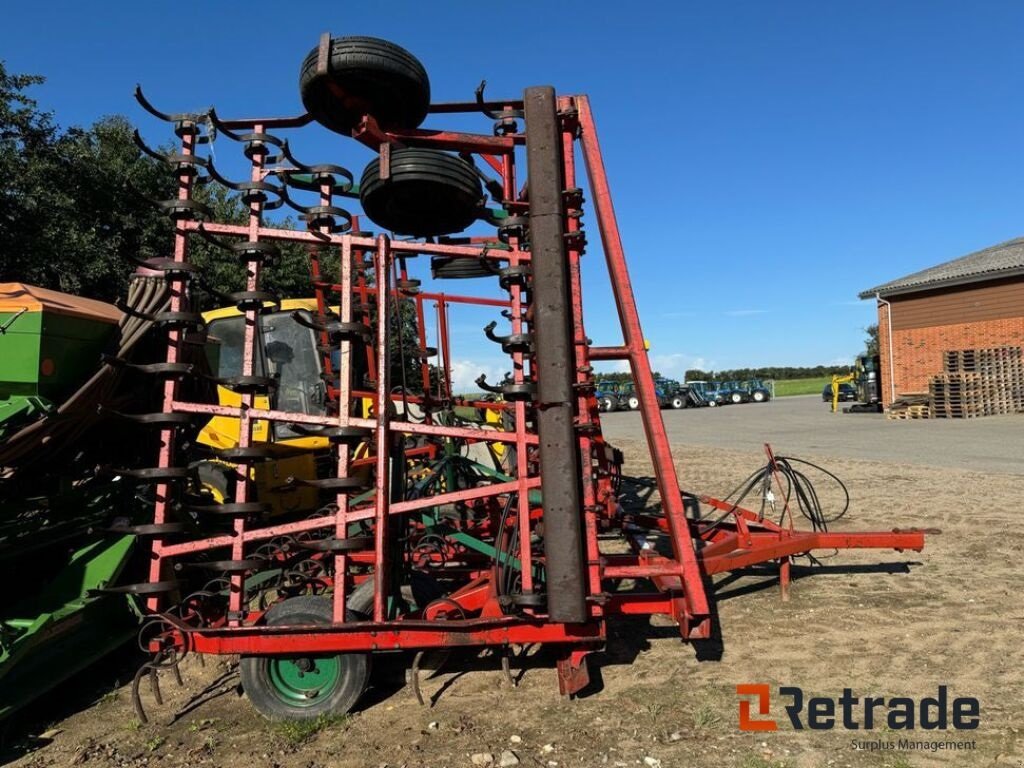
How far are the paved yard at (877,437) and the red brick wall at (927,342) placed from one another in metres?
1.68

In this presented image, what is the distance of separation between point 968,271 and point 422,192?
25.2 m

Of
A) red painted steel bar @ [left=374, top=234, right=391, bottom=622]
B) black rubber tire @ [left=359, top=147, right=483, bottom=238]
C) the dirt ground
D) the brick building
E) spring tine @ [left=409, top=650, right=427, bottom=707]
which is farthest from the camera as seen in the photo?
the brick building

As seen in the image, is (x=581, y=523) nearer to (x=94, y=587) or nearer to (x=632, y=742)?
(x=632, y=742)

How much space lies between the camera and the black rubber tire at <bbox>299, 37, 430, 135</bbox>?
351 cm

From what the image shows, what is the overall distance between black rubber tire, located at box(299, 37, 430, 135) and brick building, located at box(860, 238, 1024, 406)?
24191 mm

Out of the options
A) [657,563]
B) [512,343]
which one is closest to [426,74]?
[512,343]

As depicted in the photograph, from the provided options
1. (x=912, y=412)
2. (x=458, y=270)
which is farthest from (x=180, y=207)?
(x=912, y=412)

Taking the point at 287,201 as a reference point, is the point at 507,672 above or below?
below

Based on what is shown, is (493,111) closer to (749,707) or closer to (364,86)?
Answer: (364,86)

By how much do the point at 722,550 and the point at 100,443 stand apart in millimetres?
4628

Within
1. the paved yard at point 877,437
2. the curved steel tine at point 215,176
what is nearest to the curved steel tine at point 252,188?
the curved steel tine at point 215,176

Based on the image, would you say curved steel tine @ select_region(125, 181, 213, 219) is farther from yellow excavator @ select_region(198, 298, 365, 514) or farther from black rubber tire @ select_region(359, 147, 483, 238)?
yellow excavator @ select_region(198, 298, 365, 514)

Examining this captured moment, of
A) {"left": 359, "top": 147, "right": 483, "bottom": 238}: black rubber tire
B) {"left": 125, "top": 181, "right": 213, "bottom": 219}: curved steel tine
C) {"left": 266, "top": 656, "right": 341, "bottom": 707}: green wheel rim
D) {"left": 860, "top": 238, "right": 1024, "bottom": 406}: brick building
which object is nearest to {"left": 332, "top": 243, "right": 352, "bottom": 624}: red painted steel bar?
{"left": 266, "top": 656, "right": 341, "bottom": 707}: green wheel rim

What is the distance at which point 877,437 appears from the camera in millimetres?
16547
